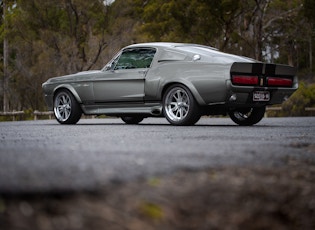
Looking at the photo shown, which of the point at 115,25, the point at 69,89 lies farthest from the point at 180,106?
the point at 115,25

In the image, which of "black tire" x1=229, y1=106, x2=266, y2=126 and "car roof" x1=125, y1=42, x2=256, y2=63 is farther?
"black tire" x1=229, y1=106, x2=266, y2=126

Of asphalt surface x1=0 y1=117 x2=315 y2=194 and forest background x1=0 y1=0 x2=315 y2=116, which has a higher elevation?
forest background x1=0 y1=0 x2=315 y2=116

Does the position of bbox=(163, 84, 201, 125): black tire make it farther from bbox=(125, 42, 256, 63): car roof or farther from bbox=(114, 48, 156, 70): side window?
bbox=(114, 48, 156, 70): side window

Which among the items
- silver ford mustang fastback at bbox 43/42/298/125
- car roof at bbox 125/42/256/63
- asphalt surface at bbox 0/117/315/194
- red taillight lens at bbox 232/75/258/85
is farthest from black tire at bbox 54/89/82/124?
asphalt surface at bbox 0/117/315/194

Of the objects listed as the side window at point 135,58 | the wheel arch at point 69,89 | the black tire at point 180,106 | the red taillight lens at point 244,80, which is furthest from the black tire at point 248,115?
the wheel arch at point 69,89

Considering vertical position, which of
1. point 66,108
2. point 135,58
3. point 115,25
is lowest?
point 66,108

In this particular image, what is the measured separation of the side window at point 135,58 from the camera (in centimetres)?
1055

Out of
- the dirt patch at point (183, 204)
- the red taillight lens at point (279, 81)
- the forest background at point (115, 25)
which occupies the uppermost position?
the forest background at point (115, 25)

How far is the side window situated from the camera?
34.6 feet

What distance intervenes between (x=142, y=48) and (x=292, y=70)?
2761 millimetres

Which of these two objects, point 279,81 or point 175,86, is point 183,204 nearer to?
point 175,86

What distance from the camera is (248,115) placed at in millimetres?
11102

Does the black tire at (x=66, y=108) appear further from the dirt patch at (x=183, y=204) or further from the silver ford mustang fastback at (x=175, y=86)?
the dirt patch at (x=183, y=204)

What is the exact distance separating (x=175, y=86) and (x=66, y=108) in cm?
266
